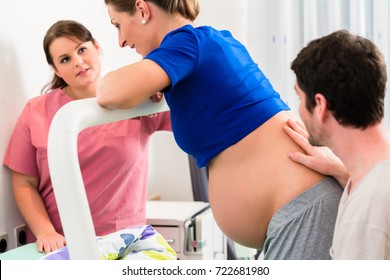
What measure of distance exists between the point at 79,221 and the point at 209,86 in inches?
15.9

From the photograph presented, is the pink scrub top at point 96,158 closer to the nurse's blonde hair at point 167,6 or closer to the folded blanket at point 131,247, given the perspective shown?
the folded blanket at point 131,247

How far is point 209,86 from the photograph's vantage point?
1204mm

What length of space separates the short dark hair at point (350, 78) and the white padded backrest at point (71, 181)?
1.49 ft

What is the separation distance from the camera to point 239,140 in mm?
1230

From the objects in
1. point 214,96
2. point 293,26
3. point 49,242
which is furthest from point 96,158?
point 293,26

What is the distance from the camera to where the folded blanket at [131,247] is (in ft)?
5.32

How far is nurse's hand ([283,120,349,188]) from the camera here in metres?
1.19

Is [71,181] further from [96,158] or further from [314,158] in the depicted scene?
[96,158]

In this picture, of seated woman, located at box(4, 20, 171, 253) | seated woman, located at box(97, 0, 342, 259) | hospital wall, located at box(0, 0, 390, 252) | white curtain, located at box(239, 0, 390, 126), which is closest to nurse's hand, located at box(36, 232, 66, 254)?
seated woman, located at box(4, 20, 171, 253)

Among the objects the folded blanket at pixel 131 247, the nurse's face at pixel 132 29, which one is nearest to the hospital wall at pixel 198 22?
the folded blanket at pixel 131 247

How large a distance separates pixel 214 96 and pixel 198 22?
95.5 inches
